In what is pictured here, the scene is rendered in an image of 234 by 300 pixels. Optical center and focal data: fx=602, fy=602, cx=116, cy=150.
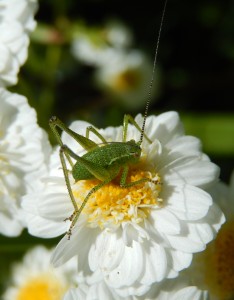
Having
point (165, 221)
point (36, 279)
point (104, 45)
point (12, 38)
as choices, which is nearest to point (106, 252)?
point (165, 221)

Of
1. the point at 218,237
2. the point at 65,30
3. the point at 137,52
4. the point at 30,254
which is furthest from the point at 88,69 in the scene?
the point at 218,237

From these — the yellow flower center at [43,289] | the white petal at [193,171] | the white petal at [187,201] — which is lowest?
the yellow flower center at [43,289]

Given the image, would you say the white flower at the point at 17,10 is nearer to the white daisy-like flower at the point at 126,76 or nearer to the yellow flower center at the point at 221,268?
the yellow flower center at the point at 221,268

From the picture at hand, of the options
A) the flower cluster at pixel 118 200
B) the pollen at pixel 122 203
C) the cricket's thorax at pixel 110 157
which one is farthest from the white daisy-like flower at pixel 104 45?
the pollen at pixel 122 203

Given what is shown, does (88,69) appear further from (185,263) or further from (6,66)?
(185,263)

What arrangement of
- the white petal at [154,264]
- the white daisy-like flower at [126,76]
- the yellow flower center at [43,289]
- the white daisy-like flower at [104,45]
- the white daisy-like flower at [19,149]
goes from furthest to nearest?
the white daisy-like flower at [126,76], the white daisy-like flower at [104,45], the yellow flower center at [43,289], the white daisy-like flower at [19,149], the white petal at [154,264]

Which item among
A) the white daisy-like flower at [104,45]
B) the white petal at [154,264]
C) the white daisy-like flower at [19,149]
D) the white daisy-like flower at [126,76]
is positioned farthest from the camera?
the white daisy-like flower at [126,76]
